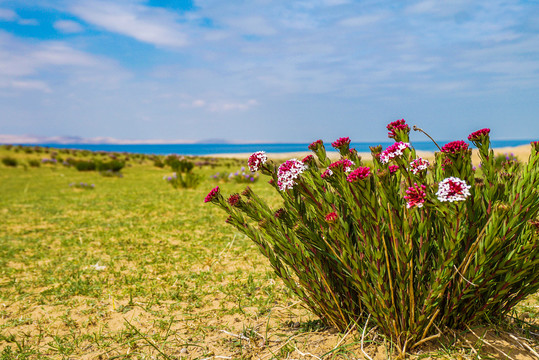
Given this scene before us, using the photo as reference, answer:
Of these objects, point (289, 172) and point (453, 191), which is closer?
point (453, 191)

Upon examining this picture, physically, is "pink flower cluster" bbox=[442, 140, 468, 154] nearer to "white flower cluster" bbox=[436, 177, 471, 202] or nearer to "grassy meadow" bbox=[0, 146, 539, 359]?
"white flower cluster" bbox=[436, 177, 471, 202]

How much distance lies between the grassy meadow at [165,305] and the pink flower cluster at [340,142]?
42.3 inches

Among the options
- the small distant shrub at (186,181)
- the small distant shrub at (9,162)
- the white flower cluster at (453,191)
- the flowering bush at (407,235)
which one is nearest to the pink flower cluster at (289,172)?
the flowering bush at (407,235)

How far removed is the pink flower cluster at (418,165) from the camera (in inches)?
66.2

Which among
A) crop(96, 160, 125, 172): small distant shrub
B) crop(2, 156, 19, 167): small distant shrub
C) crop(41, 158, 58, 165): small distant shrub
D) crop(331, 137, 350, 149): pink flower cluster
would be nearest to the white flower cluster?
crop(331, 137, 350, 149): pink flower cluster

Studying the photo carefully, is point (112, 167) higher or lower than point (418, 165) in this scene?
lower

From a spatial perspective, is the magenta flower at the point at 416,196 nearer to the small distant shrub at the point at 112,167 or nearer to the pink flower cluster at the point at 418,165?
the pink flower cluster at the point at 418,165

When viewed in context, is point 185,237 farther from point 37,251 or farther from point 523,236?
point 523,236

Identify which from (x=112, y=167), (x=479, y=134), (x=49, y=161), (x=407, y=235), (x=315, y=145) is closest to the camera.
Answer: (x=407, y=235)

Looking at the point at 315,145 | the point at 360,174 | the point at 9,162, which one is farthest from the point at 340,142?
the point at 9,162

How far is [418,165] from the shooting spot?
1701mm

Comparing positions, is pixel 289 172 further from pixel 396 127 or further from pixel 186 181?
pixel 186 181

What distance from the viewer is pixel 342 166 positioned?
1703mm

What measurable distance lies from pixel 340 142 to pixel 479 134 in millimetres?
722
